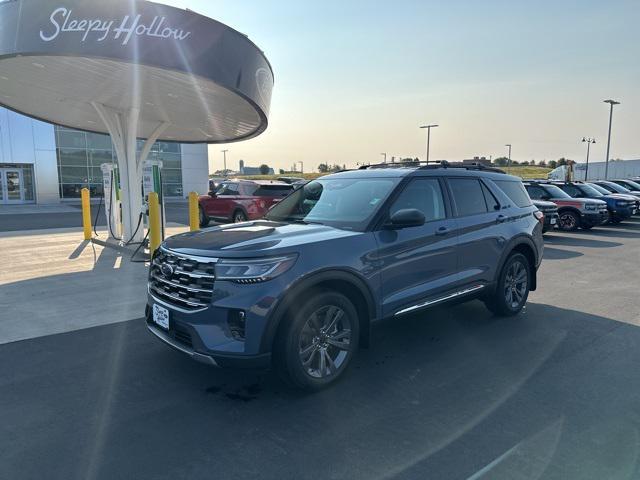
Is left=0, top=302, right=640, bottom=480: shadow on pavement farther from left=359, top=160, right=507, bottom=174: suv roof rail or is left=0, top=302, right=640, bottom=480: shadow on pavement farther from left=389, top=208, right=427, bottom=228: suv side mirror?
left=359, top=160, right=507, bottom=174: suv roof rail

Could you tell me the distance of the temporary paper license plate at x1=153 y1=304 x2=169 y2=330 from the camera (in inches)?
145

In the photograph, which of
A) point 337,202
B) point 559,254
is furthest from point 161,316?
point 559,254

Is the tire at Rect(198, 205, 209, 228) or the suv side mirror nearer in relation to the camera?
the suv side mirror

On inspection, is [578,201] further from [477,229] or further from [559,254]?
[477,229]

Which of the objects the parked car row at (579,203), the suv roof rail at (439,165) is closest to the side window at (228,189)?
the parked car row at (579,203)

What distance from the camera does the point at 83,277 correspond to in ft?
26.2

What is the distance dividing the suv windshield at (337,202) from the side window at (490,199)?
157 centimetres

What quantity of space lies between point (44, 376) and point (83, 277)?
4427 mm

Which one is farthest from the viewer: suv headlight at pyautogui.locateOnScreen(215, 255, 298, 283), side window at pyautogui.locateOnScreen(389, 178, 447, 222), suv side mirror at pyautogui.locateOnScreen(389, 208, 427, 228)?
side window at pyautogui.locateOnScreen(389, 178, 447, 222)

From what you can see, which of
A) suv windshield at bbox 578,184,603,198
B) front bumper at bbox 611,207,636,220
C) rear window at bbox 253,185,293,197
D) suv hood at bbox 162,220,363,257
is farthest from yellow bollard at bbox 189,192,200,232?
front bumper at bbox 611,207,636,220

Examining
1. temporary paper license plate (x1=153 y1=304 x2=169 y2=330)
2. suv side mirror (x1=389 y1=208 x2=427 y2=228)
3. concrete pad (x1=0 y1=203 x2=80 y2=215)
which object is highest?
suv side mirror (x1=389 y1=208 x2=427 y2=228)

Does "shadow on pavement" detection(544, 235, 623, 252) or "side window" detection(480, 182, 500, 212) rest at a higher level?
"side window" detection(480, 182, 500, 212)

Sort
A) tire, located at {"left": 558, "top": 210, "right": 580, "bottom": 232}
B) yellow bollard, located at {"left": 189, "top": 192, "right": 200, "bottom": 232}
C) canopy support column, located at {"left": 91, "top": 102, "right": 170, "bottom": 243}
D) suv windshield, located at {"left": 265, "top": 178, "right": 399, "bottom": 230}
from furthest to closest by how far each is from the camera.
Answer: tire, located at {"left": 558, "top": 210, "right": 580, "bottom": 232} → canopy support column, located at {"left": 91, "top": 102, "right": 170, "bottom": 243} → yellow bollard, located at {"left": 189, "top": 192, "right": 200, "bottom": 232} → suv windshield, located at {"left": 265, "top": 178, "right": 399, "bottom": 230}

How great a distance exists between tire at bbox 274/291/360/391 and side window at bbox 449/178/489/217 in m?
2.03
